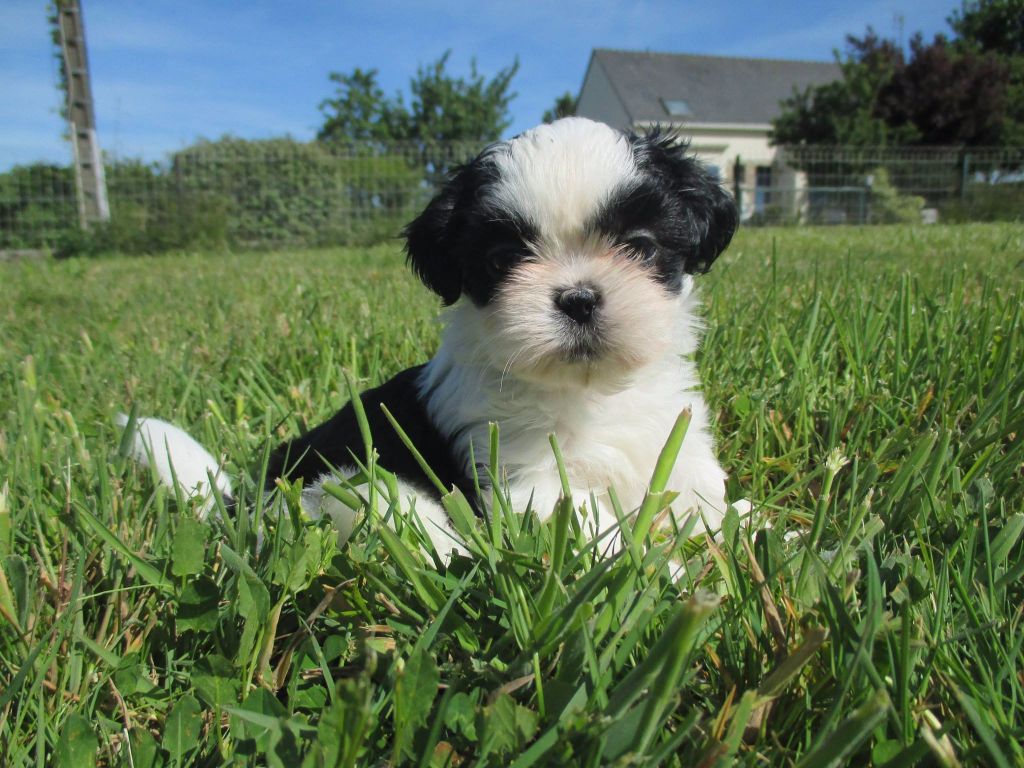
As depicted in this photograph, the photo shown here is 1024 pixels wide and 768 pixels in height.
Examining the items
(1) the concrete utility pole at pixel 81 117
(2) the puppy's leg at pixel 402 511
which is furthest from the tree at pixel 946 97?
(2) the puppy's leg at pixel 402 511

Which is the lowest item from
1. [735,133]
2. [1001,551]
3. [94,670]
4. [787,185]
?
[94,670]

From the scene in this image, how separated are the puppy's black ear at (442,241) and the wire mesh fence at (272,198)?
32.2 ft

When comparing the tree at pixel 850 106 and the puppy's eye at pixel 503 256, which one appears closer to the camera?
the puppy's eye at pixel 503 256

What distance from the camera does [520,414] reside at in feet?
6.95

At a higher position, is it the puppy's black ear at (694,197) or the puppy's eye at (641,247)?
the puppy's black ear at (694,197)

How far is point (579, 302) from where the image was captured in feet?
6.36

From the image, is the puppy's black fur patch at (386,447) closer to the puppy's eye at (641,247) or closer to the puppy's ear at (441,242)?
the puppy's ear at (441,242)

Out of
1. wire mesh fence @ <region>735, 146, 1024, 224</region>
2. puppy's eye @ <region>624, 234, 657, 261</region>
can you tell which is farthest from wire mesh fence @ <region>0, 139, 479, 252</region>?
puppy's eye @ <region>624, 234, 657, 261</region>

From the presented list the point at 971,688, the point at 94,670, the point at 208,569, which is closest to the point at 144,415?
the point at 208,569

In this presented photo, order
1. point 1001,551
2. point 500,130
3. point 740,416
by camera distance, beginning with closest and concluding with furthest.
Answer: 1. point 1001,551
2. point 740,416
3. point 500,130

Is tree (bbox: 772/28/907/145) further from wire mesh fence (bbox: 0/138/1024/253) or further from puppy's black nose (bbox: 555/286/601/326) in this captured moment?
puppy's black nose (bbox: 555/286/601/326)

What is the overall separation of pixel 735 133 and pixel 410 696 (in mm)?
43071

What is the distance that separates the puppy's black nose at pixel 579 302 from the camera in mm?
1932

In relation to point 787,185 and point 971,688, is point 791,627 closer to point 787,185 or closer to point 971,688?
point 971,688
